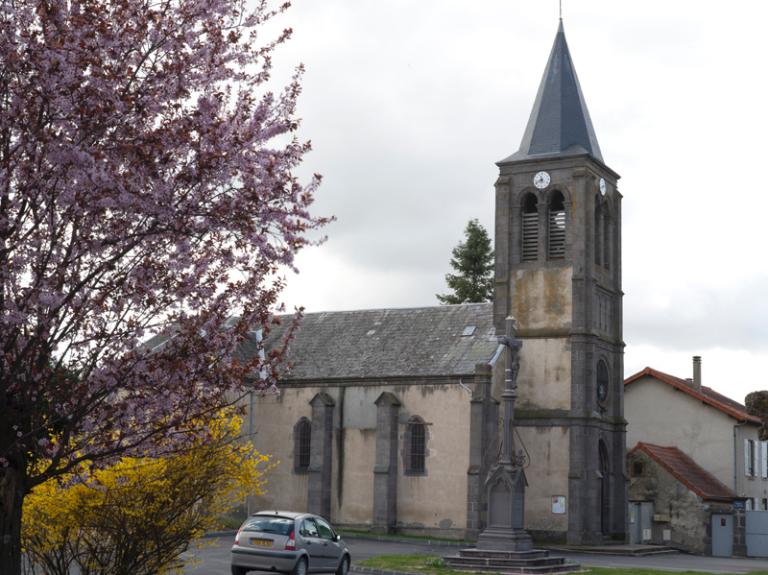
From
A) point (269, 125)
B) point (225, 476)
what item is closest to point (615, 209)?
point (225, 476)

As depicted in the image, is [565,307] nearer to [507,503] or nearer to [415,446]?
[415,446]

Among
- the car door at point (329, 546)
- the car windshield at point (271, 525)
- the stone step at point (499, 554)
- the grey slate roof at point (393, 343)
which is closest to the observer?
the car windshield at point (271, 525)

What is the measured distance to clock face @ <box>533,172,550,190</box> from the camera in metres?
42.0

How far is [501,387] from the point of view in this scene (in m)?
40.0

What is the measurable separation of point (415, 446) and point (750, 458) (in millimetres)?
16624

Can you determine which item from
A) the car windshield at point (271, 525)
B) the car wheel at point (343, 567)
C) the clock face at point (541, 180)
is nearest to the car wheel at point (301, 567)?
the car windshield at point (271, 525)

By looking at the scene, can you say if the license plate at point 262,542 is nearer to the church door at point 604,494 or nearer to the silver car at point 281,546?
the silver car at point 281,546

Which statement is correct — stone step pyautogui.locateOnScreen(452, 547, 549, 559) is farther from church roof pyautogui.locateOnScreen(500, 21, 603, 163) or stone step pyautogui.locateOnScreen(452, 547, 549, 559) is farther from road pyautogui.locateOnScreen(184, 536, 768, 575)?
church roof pyautogui.locateOnScreen(500, 21, 603, 163)

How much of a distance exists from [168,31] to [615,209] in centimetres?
3724

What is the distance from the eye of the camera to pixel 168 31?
9266 mm

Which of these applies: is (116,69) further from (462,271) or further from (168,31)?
(462,271)

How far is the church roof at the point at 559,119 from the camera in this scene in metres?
42.6

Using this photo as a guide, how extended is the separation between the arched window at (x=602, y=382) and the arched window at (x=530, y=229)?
5034 mm

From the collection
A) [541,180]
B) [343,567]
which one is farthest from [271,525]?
[541,180]
